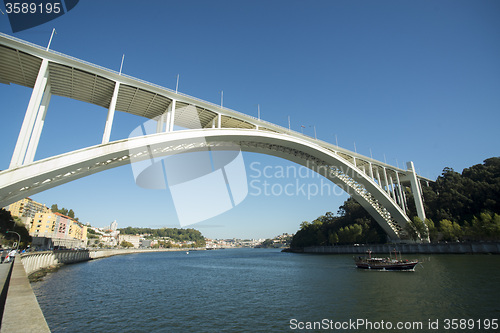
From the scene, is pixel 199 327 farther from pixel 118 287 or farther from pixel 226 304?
pixel 118 287

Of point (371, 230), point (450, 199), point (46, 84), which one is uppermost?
point (46, 84)

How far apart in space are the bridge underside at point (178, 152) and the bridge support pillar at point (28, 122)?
1.89 feet

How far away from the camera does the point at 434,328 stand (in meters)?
8.02

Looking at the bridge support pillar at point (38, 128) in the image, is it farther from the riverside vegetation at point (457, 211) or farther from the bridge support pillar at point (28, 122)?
the riverside vegetation at point (457, 211)

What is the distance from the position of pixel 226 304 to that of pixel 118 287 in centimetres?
954

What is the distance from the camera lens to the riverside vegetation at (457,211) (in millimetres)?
35281

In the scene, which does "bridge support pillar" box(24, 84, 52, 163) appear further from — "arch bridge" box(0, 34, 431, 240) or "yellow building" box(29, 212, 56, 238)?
"yellow building" box(29, 212, 56, 238)

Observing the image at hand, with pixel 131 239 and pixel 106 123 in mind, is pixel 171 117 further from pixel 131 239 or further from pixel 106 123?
pixel 131 239

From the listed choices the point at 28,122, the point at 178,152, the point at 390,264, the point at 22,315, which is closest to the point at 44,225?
the point at 178,152

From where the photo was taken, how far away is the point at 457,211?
41.1m

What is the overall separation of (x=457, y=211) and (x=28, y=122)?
Result: 5413cm

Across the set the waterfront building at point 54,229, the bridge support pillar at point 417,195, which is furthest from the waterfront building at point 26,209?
the bridge support pillar at point 417,195

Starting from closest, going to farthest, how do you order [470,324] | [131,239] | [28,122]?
1. [470,324]
2. [28,122]
3. [131,239]

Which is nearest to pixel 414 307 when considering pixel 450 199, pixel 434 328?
pixel 434 328
